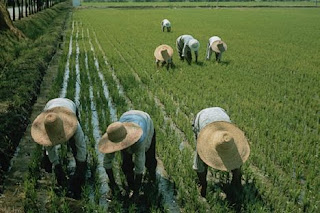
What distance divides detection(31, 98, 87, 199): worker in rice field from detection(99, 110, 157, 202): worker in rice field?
1.24 ft

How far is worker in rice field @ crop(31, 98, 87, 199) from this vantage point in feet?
11.3

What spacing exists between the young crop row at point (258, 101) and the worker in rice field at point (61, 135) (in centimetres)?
117

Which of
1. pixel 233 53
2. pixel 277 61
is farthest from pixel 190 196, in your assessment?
pixel 233 53

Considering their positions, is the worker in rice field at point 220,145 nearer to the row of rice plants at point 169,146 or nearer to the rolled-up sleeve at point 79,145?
the row of rice plants at point 169,146

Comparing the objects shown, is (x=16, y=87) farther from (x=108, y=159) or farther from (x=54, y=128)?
(x=108, y=159)

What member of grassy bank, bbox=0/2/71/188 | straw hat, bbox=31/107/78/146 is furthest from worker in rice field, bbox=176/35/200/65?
straw hat, bbox=31/107/78/146

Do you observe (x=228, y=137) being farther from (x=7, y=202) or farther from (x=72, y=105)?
(x=7, y=202)

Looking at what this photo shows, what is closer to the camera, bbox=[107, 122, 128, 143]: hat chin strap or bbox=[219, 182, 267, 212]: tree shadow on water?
bbox=[107, 122, 128, 143]: hat chin strap

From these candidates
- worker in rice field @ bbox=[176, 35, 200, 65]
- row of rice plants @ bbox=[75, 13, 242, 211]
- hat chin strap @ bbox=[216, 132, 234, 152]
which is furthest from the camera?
worker in rice field @ bbox=[176, 35, 200, 65]

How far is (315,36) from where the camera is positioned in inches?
727

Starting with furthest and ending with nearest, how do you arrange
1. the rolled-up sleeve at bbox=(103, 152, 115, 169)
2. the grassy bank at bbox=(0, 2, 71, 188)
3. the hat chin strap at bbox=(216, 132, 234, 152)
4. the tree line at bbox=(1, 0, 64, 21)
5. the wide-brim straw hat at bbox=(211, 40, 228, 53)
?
1. the tree line at bbox=(1, 0, 64, 21)
2. the wide-brim straw hat at bbox=(211, 40, 228, 53)
3. the grassy bank at bbox=(0, 2, 71, 188)
4. the rolled-up sleeve at bbox=(103, 152, 115, 169)
5. the hat chin strap at bbox=(216, 132, 234, 152)

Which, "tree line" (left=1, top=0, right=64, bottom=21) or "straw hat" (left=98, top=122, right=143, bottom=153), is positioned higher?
"tree line" (left=1, top=0, right=64, bottom=21)

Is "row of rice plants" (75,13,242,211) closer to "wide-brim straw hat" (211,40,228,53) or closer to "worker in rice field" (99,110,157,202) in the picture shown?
"worker in rice field" (99,110,157,202)

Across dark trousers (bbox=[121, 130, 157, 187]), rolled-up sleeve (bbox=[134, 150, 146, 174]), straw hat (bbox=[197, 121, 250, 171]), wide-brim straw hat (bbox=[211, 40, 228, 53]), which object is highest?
wide-brim straw hat (bbox=[211, 40, 228, 53])
